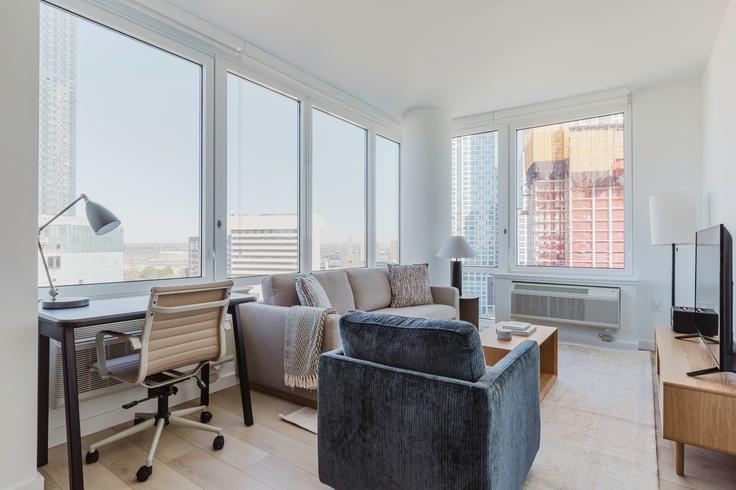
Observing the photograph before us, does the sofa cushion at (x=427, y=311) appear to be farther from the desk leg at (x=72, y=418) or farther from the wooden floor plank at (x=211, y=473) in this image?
the desk leg at (x=72, y=418)

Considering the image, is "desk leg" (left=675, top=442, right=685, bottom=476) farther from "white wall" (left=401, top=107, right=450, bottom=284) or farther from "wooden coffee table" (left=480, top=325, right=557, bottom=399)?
"white wall" (left=401, top=107, right=450, bottom=284)

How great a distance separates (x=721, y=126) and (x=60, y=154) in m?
4.42

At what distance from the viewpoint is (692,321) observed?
108 inches

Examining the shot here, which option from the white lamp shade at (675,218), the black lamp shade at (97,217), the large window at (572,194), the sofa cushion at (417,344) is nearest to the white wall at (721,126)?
the white lamp shade at (675,218)

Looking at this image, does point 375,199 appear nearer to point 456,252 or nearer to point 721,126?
point 456,252

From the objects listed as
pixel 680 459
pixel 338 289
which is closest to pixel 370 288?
pixel 338 289

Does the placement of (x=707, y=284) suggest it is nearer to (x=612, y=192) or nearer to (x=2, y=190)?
(x=612, y=192)

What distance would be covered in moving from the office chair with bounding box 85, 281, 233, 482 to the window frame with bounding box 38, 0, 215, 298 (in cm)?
39

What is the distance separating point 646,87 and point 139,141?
469 cm

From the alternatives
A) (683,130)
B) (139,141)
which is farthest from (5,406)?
(683,130)

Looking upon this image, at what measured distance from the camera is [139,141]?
2697mm

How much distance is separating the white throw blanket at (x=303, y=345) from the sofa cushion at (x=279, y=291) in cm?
37

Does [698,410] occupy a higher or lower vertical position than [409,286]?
lower

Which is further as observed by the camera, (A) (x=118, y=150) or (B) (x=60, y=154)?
(A) (x=118, y=150)
